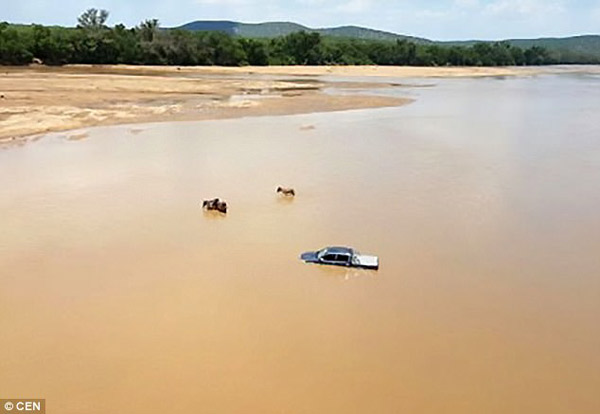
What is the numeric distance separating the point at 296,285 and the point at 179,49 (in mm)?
86948

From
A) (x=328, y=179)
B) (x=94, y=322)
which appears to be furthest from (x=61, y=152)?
(x=94, y=322)

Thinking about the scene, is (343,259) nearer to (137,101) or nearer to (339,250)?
(339,250)

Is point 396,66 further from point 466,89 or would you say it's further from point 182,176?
point 182,176

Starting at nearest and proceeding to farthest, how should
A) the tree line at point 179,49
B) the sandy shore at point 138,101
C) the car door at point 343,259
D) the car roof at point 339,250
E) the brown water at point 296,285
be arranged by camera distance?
the brown water at point 296,285
the car door at point 343,259
the car roof at point 339,250
the sandy shore at point 138,101
the tree line at point 179,49

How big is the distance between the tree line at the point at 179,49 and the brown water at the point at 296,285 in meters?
62.9

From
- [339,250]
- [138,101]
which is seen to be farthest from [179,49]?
[339,250]

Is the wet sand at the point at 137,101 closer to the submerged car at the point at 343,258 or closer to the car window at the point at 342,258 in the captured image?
the submerged car at the point at 343,258

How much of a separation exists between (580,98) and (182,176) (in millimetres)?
49099

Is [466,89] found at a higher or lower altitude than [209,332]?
higher

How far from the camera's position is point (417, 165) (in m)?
26.0

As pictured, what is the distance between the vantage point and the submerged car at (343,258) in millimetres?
14532

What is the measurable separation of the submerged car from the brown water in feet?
0.84

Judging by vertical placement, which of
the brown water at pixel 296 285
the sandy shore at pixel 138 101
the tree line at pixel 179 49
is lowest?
the brown water at pixel 296 285

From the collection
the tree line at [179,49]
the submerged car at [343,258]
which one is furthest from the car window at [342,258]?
the tree line at [179,49]
